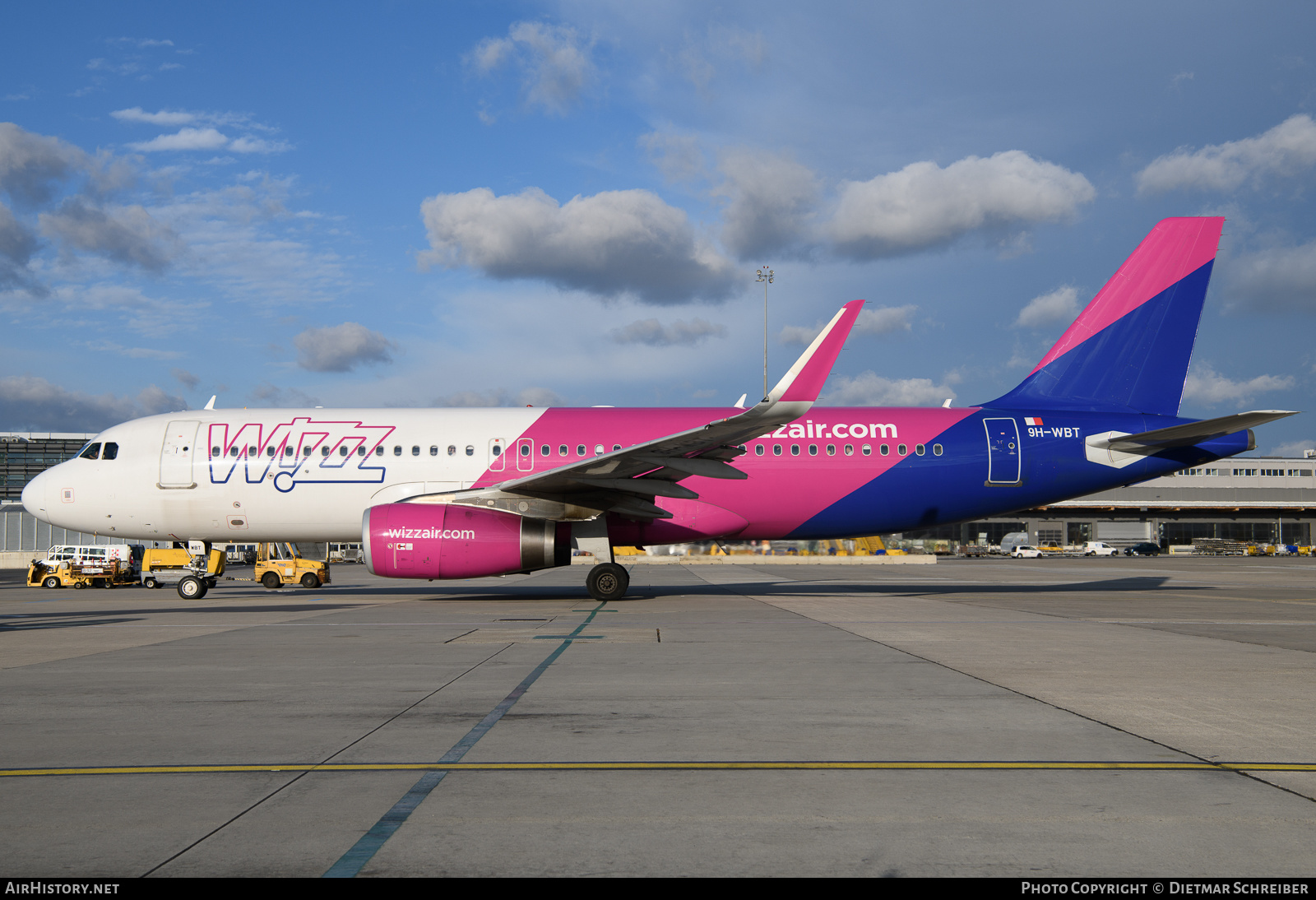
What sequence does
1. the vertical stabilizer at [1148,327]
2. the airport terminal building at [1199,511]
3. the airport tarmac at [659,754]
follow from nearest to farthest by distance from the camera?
the airport tarmac at [659,754] → the vertical stabilizer at [1148,327] → the airport terminal building at [1199,511]

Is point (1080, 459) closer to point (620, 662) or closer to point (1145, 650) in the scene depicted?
point (1145, 650)

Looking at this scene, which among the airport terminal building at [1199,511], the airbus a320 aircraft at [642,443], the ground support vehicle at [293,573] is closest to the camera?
the airbus a320 aircraft at [642,443]

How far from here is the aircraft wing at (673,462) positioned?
14.6m

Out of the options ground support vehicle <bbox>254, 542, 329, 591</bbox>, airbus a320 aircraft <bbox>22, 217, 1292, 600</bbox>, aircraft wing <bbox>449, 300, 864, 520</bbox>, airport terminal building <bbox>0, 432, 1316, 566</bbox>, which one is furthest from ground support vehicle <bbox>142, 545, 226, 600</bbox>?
airport terminal building <bbox>0, 432, 1316, 566</bbox>

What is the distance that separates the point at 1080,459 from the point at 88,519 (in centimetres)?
2100

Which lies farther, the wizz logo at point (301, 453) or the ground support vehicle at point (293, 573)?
the ground support vehicle at point (293, 573)

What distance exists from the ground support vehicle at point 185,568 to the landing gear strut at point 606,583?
8845mm

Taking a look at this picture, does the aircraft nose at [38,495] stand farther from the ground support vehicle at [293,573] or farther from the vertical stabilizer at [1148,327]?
the vertical stabilizer at [1148,327]

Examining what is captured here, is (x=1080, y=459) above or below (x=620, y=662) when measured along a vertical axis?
above

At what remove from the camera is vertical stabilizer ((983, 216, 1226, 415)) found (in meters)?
19.6

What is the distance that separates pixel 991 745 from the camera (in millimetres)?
5480

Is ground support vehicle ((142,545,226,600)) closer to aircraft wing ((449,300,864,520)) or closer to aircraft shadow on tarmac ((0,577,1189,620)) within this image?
aircraft shadow on tarmac ((0,577,1189,620))

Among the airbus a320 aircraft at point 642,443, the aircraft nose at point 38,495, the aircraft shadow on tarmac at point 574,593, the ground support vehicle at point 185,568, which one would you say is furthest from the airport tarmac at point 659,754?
the aircraft nose at point 38,495
